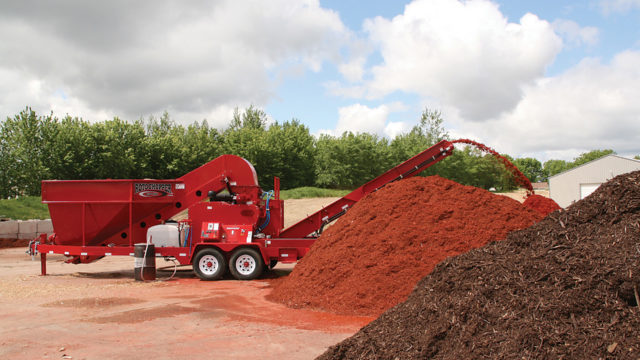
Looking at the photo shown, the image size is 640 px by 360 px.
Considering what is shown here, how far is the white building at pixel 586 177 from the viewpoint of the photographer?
34.6 m

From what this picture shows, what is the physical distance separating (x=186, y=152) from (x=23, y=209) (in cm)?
1714

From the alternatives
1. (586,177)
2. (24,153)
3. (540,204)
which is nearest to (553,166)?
(586,177)

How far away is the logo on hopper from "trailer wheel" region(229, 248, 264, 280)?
110 inches

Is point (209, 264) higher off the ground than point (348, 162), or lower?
lower

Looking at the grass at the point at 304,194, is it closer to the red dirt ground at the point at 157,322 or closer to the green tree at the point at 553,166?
the red dirt ground at the point at 157,322

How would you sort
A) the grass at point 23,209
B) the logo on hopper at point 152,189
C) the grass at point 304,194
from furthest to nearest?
the grass at point 304,194, the grass at point 23,209, the logo on hopper at point 152,189

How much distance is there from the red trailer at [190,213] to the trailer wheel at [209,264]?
3cm

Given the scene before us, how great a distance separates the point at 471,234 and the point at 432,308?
488 cm

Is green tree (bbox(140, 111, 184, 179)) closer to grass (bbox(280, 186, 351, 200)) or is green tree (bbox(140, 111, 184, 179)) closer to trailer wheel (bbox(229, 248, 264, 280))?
grass (bbox(280, 186, 351, 200))

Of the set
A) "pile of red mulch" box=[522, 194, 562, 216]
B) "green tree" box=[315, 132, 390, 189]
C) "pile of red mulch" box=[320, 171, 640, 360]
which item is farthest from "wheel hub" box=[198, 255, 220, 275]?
"green tree" box=[315, 132, 390, 189]

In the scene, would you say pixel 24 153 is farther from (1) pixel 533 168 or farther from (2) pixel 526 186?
(1) pixel 533 168

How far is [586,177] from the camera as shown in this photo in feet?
117

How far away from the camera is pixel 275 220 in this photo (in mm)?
13438

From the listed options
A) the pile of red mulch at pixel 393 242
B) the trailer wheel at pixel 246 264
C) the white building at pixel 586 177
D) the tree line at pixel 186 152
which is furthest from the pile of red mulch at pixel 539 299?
the white building at pixel 586 177
